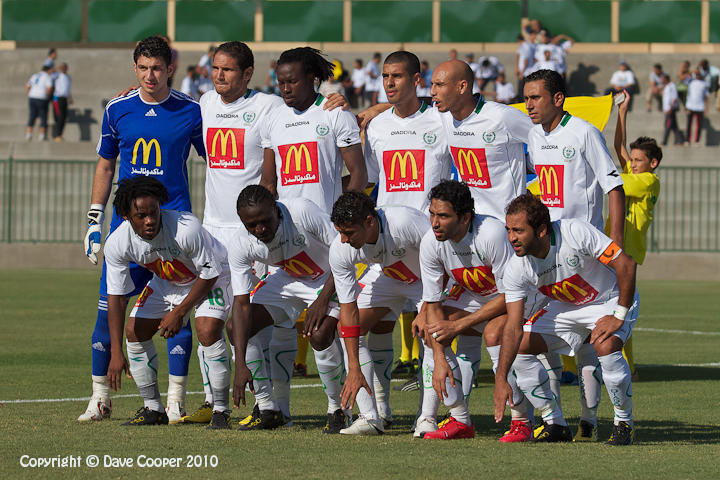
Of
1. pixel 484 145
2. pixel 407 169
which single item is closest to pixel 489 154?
pixel 484 145

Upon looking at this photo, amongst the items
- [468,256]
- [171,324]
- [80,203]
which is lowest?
[171,324]

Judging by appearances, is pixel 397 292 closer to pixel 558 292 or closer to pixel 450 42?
pixel 558 292

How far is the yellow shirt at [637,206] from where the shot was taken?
438 inches

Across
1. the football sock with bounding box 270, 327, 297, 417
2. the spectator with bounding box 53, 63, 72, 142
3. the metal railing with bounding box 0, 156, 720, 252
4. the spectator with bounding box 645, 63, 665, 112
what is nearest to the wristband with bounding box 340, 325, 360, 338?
the football sock with bounding box 270, 327, 297, 417

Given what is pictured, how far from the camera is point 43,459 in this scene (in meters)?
6.95

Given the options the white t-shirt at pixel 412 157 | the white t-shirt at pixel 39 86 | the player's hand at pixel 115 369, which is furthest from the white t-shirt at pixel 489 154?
the white t-shirt at pixel 39 86

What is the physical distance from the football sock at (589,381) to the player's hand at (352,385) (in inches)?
54.4

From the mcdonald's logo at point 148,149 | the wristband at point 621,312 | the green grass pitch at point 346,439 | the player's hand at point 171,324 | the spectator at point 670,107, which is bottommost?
the green grass pitch at point 346,439

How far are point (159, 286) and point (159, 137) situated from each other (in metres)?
1.08

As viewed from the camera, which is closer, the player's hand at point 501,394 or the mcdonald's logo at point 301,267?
the player's hand at point 501,394

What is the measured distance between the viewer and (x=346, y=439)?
786 centimetres

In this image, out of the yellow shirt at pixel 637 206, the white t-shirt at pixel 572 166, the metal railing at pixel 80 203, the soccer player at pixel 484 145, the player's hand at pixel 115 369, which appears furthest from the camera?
the metal railing at pixel 80 203

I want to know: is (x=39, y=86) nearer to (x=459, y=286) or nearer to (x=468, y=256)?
(x=459, y=286)

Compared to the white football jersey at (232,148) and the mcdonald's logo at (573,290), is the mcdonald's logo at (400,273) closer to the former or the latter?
the mcdonald's logo at (573,290)
